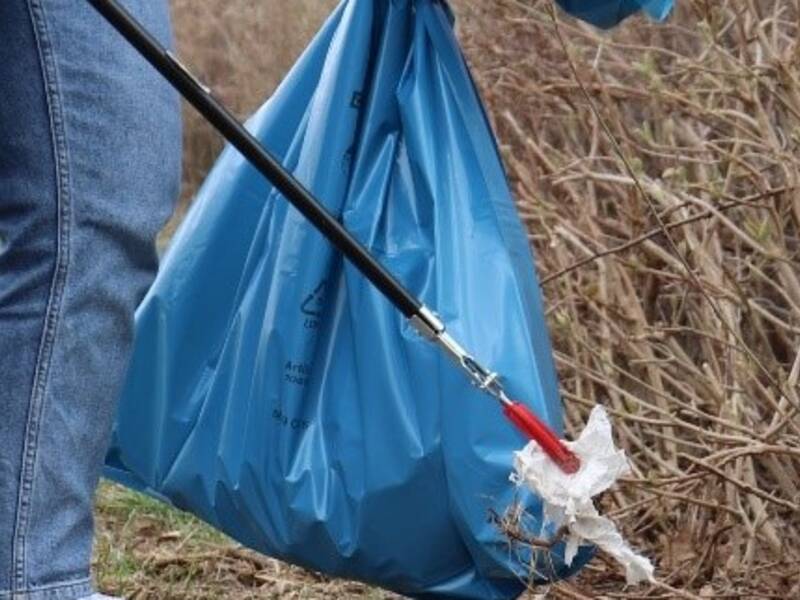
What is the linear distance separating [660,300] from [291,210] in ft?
4.49

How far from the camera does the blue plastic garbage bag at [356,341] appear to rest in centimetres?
277

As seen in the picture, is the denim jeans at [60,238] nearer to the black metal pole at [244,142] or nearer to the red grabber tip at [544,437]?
the black metal pole at [244,142]

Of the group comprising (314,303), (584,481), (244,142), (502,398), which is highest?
(244,142)

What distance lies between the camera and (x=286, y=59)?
761cm

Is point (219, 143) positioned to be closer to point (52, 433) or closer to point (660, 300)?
point (660, 300)

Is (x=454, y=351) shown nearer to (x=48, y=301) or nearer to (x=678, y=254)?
(x=48, y=301)

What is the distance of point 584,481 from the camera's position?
7.78 ft

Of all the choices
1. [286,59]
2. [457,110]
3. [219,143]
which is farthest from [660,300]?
[219,143]

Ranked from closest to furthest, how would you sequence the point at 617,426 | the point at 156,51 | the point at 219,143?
the point at 156,51 < the point at 617,426 < the point at 219,143

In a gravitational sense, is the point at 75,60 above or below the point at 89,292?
above

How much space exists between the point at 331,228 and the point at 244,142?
15cm

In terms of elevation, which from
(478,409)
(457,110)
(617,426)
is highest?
(457,110)

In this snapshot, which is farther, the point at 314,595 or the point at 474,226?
the point at 314,595

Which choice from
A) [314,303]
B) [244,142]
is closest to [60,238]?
[244,142]
